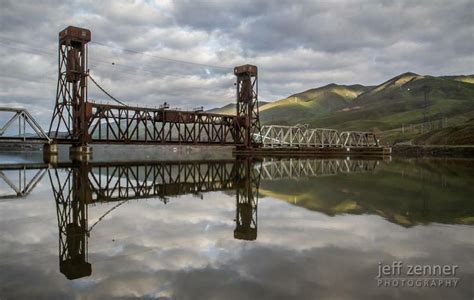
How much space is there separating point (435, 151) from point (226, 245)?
98.6 metres

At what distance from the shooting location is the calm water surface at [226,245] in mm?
6266

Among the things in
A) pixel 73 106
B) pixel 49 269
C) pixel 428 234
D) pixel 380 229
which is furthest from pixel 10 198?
pixel 73 106

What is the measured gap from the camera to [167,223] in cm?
1183

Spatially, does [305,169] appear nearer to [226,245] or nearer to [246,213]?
[246,213]

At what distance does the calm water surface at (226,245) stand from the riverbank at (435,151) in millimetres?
80625

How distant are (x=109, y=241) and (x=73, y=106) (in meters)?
54.9

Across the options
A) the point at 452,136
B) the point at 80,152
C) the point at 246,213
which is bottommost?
the point at 246,213

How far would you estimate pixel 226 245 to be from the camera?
914 centimetres

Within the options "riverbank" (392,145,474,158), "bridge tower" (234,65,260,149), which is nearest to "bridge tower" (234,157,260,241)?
"bridge tower" (234,65,260,149)

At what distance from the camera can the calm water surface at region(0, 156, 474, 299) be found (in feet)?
20.6

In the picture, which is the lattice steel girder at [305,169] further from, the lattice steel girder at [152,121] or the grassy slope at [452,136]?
the grassy slope at [452,136]

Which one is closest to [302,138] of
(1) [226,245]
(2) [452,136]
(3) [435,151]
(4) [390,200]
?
(3) [435,151]

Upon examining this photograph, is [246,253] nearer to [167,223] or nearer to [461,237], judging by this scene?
[167,223]

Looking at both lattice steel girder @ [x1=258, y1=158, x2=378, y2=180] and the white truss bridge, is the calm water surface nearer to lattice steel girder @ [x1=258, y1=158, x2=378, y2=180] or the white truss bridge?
lattice steel girder @ [x1=258, y1=158, x2=378, y2=180]
